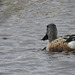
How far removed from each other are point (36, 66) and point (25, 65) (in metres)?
0.33

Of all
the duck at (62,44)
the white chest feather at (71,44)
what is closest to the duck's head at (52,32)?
the duck at (62,44)

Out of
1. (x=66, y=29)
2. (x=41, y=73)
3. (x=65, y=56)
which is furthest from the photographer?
(x=66, y=29)

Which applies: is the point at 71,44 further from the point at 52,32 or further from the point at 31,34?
the point at 31,34

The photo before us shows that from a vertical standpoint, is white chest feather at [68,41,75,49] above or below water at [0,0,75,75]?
above

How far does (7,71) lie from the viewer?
412 inches

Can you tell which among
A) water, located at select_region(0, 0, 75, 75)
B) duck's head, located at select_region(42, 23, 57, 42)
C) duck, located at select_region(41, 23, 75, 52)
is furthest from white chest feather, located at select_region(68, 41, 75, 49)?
duck's head, located at select_region(42, 23, 57, 42)

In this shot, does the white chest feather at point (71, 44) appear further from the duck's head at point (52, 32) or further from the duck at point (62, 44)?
the duck's head at point (52, 32)

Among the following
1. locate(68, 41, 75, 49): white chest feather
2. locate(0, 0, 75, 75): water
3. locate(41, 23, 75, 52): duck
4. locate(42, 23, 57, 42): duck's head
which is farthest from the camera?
locate(42, 23, 57, 42): duck's head

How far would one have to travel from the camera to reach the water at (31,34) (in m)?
10.7

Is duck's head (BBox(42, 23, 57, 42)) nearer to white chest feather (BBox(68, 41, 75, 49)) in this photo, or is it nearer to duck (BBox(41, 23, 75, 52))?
duck (BBox(41, 23, 75, 52))

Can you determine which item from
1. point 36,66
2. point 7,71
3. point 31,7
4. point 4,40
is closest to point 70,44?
point 36,66

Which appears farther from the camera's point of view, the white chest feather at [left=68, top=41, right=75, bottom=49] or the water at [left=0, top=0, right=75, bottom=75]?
the white chest feather at [left=68, top=41, right=75, bottom=49]

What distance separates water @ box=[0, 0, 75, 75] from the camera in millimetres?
10672

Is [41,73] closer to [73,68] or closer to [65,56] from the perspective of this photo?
[73,68]
